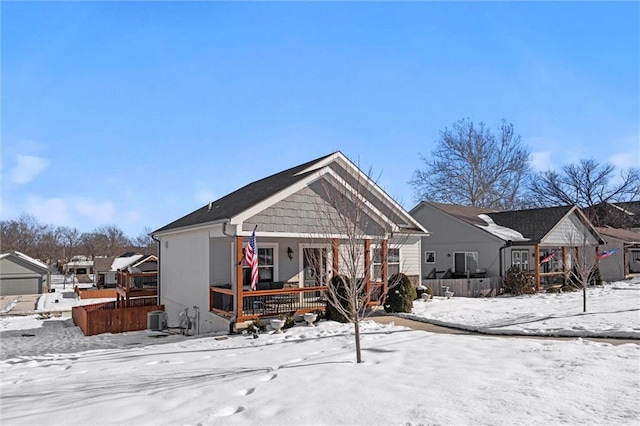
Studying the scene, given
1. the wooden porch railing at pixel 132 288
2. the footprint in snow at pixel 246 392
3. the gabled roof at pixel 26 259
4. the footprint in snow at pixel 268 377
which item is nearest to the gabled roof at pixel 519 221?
the wooden porch railing at pixel 132 288

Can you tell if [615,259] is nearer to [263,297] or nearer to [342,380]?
[263,297]

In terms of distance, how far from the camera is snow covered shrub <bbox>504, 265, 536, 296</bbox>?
73.2 ft

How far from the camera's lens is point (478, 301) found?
19.2 metres

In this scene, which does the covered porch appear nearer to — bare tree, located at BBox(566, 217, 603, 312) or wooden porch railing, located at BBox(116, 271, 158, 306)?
wooden porch railing, located at BBox(116, 271, 158, 306)

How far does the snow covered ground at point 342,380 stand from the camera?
17.5 feet

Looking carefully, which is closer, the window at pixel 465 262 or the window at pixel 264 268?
the window at pixel 264 268

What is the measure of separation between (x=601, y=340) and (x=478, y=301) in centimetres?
938

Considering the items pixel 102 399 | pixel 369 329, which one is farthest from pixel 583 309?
pixel 102 399

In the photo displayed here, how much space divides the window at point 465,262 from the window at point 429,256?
1332 mm

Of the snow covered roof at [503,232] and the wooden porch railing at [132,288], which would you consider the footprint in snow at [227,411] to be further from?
the snow covered roof at [503,232]

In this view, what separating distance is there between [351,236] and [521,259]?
21.0 m

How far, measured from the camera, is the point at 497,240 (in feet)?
77.9

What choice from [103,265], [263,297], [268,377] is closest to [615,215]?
[263,297]

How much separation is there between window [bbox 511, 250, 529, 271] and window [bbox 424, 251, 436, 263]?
4330 millimetres
